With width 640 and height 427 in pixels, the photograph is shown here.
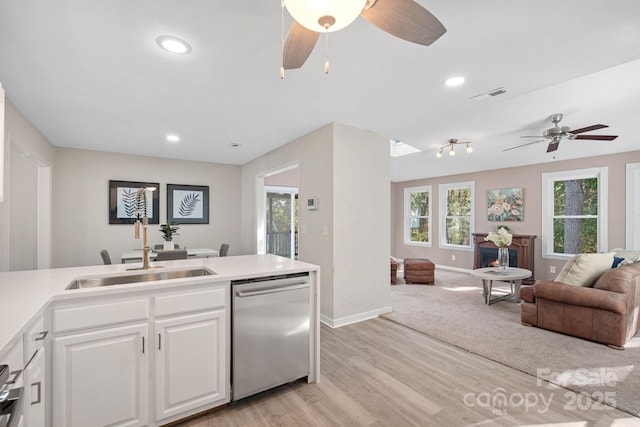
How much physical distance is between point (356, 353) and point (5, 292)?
254cm

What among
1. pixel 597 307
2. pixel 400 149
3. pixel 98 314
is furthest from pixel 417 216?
pixel 98 314

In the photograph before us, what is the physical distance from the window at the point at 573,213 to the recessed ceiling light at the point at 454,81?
426 cm

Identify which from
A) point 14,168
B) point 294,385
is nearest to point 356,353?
point 294,385

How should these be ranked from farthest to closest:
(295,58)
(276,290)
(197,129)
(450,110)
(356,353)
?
(197,129) < (450,110) < (356,353) < (276,290) < (295,58)

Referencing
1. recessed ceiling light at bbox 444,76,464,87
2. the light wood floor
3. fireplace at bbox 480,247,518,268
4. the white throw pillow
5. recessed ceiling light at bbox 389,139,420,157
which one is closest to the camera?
the light wood floor

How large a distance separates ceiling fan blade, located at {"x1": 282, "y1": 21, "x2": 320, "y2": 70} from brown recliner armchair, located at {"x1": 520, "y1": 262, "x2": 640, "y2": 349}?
Result: 3447 millimetres

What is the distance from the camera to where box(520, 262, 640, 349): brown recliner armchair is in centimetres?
277

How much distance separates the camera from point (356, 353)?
278 centimetres

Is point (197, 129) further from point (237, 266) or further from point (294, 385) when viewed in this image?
point (294, 385)

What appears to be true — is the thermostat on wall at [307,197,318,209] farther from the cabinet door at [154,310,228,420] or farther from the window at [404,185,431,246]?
the window at [404,185,431,246]

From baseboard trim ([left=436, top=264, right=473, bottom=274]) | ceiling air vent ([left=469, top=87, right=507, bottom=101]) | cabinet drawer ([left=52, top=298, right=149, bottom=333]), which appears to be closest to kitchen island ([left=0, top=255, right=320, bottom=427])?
cabinet drawer ([left=52, top=298, right=149, bottom=333])

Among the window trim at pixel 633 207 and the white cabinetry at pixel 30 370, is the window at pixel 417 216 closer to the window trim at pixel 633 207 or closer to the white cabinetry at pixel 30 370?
the window trim at pixel 633 207

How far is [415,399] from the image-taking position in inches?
81.4

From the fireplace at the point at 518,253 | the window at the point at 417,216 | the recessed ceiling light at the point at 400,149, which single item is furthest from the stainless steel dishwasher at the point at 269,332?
the window at the point at 417,216
